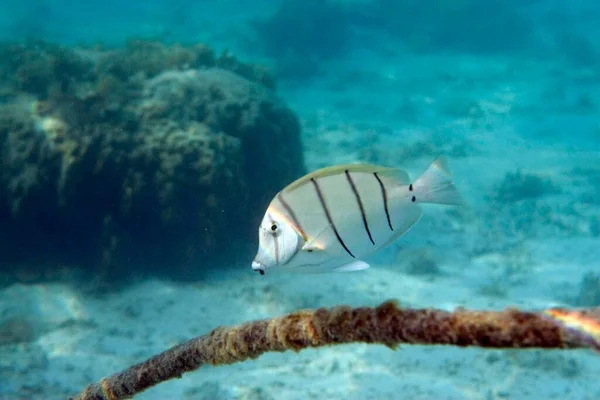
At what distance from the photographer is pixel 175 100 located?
28.3 feet

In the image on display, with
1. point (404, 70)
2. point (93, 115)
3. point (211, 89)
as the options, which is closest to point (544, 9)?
point (404, 70)

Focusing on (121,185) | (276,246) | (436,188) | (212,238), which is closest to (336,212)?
(276,246)

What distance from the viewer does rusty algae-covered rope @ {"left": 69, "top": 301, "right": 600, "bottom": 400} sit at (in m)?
0.97

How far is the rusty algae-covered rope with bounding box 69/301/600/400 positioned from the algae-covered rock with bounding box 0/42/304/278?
5.74 metres

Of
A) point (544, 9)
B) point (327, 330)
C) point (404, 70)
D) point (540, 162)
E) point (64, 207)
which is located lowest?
point (327, 330)

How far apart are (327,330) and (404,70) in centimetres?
2560

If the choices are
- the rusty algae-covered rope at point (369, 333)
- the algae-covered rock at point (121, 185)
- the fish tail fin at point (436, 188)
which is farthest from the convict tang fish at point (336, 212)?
the algae-covered rock at point (121, 185)

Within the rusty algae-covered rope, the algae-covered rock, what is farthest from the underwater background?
the rusty algae-covered rope

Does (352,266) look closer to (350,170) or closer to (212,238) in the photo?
(350,170)

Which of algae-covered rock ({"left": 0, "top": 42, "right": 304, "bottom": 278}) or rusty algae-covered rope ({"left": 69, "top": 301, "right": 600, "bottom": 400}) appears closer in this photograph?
rusty algae-covered rope ({"left": 69, "top": 301, "right": 600, "bottom": 400})

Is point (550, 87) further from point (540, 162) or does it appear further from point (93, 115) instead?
point (93, 115)

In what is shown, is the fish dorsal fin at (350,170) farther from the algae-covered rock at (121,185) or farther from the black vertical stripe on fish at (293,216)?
the algae-covered rock at (121,185)

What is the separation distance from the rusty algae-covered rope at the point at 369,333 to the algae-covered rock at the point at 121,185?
18.8 ft

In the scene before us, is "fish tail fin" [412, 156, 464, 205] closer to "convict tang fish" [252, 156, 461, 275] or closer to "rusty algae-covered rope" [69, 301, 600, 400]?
"convict tang fish" [252, 156, 461, 275]
